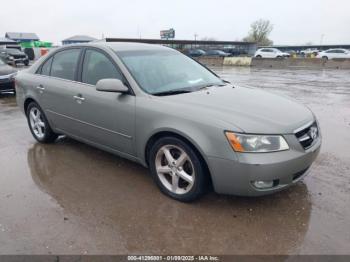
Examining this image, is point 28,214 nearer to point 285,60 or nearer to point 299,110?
point 299,110

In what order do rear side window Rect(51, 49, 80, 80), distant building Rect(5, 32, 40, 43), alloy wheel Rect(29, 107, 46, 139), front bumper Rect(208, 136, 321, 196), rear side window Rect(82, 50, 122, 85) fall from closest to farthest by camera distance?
front bumper Rect(208, 136, 321, 196) < rear side window Rect(82, 50, 122, 85) < rear side window Rect(51, 49, 80, 80) < alloy wheel Rect(29, 107, 46, 139) < distant building Rect(5, 32, 40, 43)

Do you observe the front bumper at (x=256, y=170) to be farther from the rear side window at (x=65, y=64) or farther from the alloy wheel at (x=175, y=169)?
the rear side window at (x=65, y=64)

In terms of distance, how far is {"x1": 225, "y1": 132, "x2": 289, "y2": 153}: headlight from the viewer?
292 cm

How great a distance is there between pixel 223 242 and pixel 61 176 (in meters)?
2.33

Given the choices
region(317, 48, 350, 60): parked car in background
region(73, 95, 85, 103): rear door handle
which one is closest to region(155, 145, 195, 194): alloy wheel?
region(73, 95, 85, 103): rear door handle

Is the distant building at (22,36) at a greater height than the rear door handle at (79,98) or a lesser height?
lesser

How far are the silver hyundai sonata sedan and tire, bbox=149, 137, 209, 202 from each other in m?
0.01

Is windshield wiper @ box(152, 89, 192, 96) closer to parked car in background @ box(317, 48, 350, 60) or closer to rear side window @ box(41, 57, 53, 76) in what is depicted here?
rear side window @ box(41, 57, 53, 76)

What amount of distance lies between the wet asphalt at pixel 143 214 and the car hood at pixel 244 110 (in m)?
0.87

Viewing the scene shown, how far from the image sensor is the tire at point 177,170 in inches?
126

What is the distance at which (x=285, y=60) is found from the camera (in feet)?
105

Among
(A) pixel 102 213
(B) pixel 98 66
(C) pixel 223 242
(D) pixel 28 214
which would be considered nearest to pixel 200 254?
(C) pixel 223 242

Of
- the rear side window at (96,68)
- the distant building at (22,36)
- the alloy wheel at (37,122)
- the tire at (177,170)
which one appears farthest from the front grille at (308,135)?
the distant building at (22,36)

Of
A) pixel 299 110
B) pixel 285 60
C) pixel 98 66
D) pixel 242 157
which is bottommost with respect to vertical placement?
pixel 285 60
